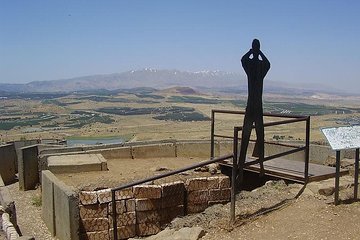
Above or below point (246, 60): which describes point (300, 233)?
below

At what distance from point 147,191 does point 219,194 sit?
167cm

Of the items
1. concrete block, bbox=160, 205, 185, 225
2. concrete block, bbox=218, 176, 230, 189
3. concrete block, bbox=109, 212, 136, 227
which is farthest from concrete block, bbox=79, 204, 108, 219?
concrete block, bbox=218, 176, 230, 189

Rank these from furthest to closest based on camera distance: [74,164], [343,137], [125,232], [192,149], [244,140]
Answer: [192,149] → [74,164] → [125,232] → [244,140] → [343,137]

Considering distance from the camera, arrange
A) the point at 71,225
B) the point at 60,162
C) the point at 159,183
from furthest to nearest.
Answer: the point at 60,162
the point at 159,183
the point at 71,225

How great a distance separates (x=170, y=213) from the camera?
8.47m

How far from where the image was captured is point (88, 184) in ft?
30.4

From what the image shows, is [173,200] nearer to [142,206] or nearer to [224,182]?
[142,206]

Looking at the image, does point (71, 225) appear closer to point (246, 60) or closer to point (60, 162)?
point (60, 162)

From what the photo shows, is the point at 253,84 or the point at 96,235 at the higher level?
the point at 253,84

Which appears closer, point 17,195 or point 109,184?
point 109,184

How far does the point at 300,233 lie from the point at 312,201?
130cm

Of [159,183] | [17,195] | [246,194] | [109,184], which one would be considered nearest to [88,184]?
[109,184]

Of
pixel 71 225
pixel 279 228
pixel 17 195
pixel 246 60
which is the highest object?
pixel 246 60

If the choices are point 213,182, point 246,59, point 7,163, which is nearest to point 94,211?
point 213,182
